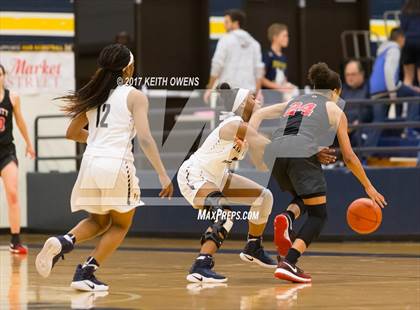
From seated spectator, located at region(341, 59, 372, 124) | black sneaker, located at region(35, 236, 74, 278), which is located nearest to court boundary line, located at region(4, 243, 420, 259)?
seated spectator, located at region(341, 59, 372, 124)

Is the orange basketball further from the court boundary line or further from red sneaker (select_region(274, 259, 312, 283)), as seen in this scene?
the court boundary line

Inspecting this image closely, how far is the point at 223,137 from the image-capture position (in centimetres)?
1112

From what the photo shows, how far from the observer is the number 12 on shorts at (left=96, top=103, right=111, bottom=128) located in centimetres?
1012

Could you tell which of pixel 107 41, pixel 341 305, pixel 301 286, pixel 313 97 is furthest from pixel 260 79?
pixel 341 305

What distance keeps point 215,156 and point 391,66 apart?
7044 mm

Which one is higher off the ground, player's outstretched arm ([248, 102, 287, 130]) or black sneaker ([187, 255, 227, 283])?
player's outstretched arm ([248, 102, 287, 130])

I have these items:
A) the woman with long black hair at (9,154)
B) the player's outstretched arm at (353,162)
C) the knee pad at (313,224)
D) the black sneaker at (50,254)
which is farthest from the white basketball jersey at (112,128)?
the woman with long black hair at (9,154)

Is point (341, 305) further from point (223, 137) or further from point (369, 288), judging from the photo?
point (223, 137)

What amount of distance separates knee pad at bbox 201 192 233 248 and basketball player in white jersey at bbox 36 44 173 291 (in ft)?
3.53

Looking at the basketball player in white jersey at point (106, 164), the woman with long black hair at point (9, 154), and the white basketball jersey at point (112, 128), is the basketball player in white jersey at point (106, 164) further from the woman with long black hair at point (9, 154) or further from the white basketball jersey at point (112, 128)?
Result: the woman with long black hair at point (9, 154)

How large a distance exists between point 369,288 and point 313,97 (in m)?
2.00

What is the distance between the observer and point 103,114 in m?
10.1

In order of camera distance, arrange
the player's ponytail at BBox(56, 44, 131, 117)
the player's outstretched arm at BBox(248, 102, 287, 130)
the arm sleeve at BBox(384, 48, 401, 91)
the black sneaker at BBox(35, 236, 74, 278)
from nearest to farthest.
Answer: the black sneaker at BBox(35, 236, 74, 278), the player's ponytail at BBox(56, 44, 131, 117), the player's outstretched arm at BBox(248, 102, 287, 130), the arm sleeve at BBox(384, 48, 401, 91)

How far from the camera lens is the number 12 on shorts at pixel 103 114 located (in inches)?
398
